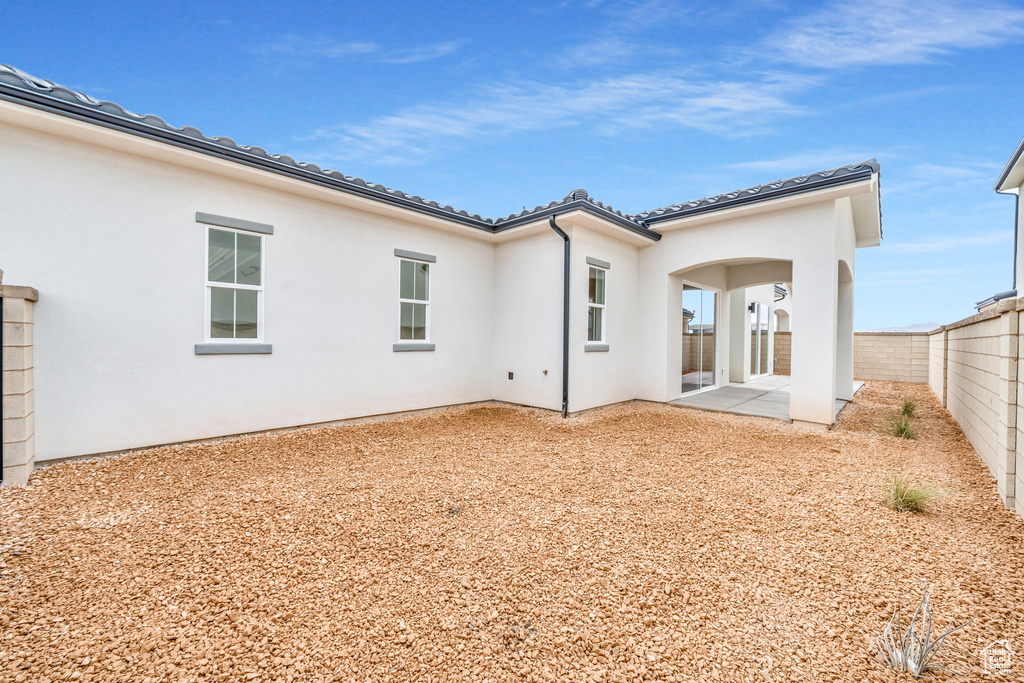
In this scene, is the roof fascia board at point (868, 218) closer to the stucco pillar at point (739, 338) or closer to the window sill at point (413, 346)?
the stucco pillar at point (739, 338)

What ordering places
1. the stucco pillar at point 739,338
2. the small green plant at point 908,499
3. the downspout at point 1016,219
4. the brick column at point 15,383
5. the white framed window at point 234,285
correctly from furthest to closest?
the stucco pillar at point 739,338 < the downspout at point 1016,219 < the white framed window at point 234,285 < the brick column at point 15,383 < the small green plant at point 908,499

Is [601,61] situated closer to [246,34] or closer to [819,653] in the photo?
[246,34]

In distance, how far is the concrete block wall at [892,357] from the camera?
12.5 metres

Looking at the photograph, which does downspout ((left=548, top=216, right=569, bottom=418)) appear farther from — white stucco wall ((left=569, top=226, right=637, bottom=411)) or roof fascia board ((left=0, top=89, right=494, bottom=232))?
roof fascia board ((left=0, top=89, right=494, bottom=232))

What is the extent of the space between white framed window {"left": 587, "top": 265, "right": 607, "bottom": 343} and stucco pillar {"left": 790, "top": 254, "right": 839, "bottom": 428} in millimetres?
3174

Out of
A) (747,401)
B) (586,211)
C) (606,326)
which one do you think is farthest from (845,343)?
(586,211)

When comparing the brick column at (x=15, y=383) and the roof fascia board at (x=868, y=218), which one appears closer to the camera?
the brick column at (x=15, y=383)

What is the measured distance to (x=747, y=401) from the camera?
346 inches

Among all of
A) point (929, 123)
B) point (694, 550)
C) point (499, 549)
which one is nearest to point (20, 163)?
point (499, 549)

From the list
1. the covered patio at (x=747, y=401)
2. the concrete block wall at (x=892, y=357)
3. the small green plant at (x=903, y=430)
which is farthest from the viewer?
the concrete block wall at (x=892, y=357)

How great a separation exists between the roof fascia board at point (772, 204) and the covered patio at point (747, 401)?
11.7 feet

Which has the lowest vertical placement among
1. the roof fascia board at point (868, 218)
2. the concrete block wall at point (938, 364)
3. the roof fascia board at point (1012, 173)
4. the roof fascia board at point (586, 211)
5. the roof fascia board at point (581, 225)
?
the concrete block wall at point (938, 364)

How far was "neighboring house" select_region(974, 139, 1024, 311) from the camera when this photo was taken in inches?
296

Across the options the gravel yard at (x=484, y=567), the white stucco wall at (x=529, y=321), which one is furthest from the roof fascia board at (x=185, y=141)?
the gravel yard at (x=484, y=567)
